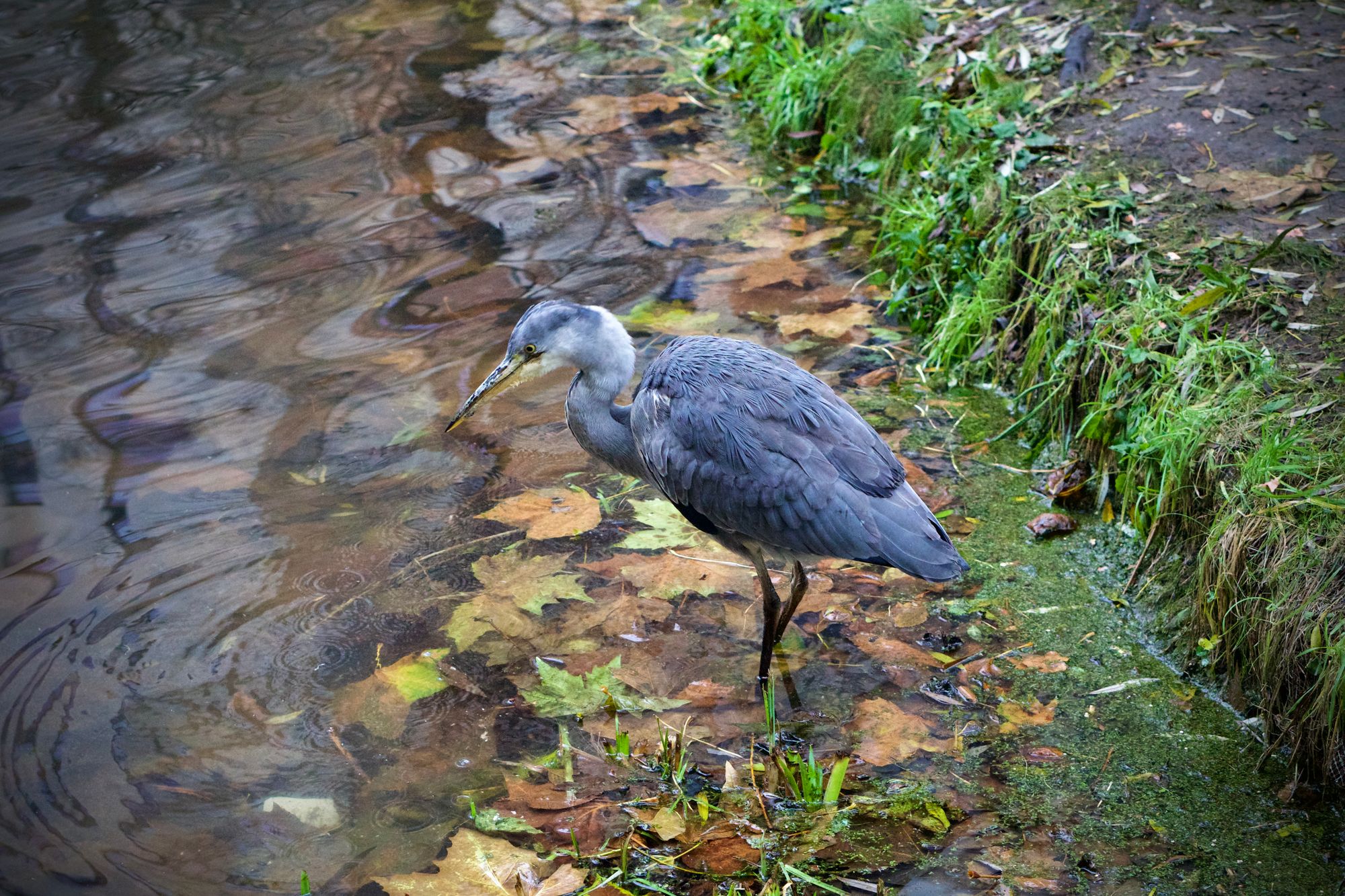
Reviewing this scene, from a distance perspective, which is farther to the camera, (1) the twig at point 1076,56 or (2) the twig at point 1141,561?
(1) the twig at point 1076,56

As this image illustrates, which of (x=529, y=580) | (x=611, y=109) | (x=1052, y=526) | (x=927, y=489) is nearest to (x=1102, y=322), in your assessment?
(x=1052, y=526)

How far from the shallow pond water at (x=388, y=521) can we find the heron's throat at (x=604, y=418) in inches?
22.2

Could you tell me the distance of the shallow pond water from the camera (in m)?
3.65

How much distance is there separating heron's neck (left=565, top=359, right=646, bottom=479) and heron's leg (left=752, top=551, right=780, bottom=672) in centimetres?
64

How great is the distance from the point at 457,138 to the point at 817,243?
303cm

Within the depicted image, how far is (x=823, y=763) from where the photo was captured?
3.73 m

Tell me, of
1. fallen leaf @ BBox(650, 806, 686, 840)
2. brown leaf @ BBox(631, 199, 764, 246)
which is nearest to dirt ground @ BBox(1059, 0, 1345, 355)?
brown leaf @ BBox(631, 199, 764, 246)

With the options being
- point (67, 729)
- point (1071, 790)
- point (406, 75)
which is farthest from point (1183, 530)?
point (406, 75)

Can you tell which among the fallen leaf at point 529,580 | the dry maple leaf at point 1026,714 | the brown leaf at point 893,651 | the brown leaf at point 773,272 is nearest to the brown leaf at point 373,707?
the fallen leaf at point 529,580

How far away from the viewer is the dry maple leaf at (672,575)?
179 inches

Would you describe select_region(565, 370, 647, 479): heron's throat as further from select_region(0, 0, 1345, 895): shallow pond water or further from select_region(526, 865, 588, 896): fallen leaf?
select_region(526, 865, 588, 896): fallen leaf

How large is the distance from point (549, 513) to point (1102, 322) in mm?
2622

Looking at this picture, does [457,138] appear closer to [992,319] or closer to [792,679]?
[992,319]

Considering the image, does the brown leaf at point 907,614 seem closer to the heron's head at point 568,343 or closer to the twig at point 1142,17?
the heron's head at point 568,343
